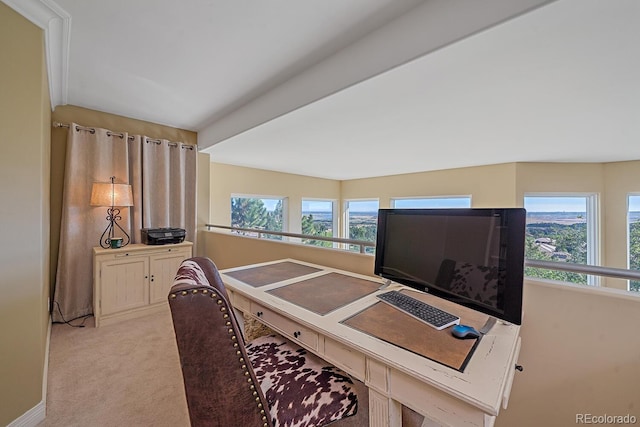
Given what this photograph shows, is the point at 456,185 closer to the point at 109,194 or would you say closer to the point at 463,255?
the point at 463,255

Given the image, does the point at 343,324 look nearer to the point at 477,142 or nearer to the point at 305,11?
the point at 305,11

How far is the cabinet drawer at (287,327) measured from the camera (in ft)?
3.45

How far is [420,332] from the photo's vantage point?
92 cm

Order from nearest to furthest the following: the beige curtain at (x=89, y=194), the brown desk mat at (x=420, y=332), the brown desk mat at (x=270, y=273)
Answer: the brown desk mat at (x=420, y=332)
the brown desk mat at (x=270, y=273)
the beige curtain at (x=89, y=194)

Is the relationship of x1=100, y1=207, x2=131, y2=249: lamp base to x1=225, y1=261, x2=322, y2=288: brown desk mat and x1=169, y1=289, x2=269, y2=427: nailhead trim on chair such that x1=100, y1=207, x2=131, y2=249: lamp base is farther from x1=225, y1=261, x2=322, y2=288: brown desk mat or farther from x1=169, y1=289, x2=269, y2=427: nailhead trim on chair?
x1=169, y1=289, x2=269, y2=427: nailhead trim on chair

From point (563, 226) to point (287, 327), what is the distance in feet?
15.9

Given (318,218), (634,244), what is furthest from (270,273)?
(634,244)

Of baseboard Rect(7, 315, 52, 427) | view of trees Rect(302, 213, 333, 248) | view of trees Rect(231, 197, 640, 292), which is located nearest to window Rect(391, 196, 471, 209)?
view of trees Rect(231, 197, 640, 292)

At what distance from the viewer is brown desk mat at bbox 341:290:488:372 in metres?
0.79

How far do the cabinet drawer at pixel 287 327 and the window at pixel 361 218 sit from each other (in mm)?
4792

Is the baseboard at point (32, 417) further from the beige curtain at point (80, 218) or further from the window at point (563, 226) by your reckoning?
the window at point (563, 226)

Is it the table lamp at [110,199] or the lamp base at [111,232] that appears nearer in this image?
the table lamp at [110,199]

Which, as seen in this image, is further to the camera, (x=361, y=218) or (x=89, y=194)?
(x=361, y=218)

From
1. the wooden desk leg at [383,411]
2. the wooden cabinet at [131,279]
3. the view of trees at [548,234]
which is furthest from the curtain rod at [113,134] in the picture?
the wooden desk leg at [383,411]
